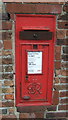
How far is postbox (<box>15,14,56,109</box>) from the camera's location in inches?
58.7

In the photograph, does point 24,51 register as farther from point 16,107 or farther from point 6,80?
point 16,107

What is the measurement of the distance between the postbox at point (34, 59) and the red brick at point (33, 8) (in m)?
0.05

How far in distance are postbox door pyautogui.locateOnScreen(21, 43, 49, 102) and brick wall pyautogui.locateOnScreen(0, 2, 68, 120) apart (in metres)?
0.11

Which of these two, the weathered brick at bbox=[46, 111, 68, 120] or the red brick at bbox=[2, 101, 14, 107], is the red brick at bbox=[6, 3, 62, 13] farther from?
the weathered brick at bbox=[46, 111, 68, 120]

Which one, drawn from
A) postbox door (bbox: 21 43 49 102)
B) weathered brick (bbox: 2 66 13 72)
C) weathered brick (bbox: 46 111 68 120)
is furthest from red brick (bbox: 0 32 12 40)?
weathered brick (bbox: 46 111 68 120)

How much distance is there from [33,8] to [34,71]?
1.93ft

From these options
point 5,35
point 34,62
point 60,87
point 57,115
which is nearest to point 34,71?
point 34,62

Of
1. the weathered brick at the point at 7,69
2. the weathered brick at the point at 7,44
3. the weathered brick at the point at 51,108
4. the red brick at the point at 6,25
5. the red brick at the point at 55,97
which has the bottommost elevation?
the weathered brick at the point at 51,108

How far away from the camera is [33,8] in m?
1.48

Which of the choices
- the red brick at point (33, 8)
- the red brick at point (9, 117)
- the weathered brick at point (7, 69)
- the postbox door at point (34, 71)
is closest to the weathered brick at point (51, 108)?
the postbox door at point (34, 71)

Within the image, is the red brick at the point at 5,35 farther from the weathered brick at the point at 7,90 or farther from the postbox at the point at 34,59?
the weathered brick at the point at 7,90

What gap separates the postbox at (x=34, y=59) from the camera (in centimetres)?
149

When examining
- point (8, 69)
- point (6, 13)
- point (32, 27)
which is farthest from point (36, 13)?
point (8, 69)

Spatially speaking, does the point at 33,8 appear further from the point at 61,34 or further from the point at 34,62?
the point at 34,62
